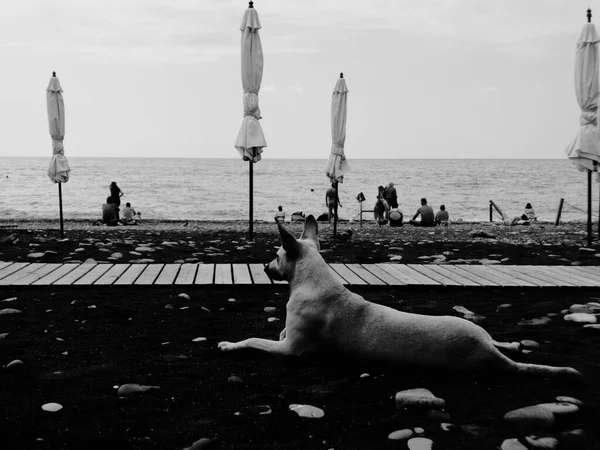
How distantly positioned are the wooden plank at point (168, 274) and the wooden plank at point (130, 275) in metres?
0.27

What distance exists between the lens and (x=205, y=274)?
7184 millimetres

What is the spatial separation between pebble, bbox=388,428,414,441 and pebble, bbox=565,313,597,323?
9.41 ft

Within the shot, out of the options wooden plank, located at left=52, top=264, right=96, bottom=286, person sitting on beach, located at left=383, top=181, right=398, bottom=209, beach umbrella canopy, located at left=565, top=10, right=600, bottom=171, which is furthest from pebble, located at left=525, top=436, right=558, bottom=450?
person sitting on beach, located at left=383, top=181, right=398, bottom=209

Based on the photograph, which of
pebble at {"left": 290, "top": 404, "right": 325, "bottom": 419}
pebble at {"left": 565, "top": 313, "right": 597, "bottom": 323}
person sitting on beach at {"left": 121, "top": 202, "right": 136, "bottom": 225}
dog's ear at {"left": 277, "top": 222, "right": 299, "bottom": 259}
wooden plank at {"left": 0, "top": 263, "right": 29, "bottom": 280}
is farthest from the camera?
person sitting on beach at {"left": 121, "top": 202, "right": 136, "bottom": 225}

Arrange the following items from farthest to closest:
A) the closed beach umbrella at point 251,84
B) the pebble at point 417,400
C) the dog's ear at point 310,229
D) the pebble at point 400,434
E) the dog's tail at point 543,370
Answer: the closed beach umbrella at point 251,84
the dog's ear at point 310,229
the dog's tail at point 543,370
the pebble at point 417,400
the pebble at point 400,434

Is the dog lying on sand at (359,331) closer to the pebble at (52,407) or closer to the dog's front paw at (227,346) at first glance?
the dog's front paw at (227,346)

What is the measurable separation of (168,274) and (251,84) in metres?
6.02

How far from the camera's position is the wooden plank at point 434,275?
6.65m

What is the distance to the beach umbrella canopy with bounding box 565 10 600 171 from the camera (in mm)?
11391

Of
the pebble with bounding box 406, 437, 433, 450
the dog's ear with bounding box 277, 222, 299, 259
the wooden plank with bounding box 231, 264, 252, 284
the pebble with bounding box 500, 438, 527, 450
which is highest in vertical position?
the dog's ear with bounding box 277, 222, 299, 259

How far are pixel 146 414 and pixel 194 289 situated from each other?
3456mm

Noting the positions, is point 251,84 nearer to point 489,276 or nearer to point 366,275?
point 366,275

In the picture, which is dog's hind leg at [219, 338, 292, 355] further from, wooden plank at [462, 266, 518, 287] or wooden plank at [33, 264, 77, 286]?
wooden plank at [462, 266, 518, 287]

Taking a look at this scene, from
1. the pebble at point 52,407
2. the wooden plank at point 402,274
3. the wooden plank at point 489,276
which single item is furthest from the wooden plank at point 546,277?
the pebble at point 52,407
